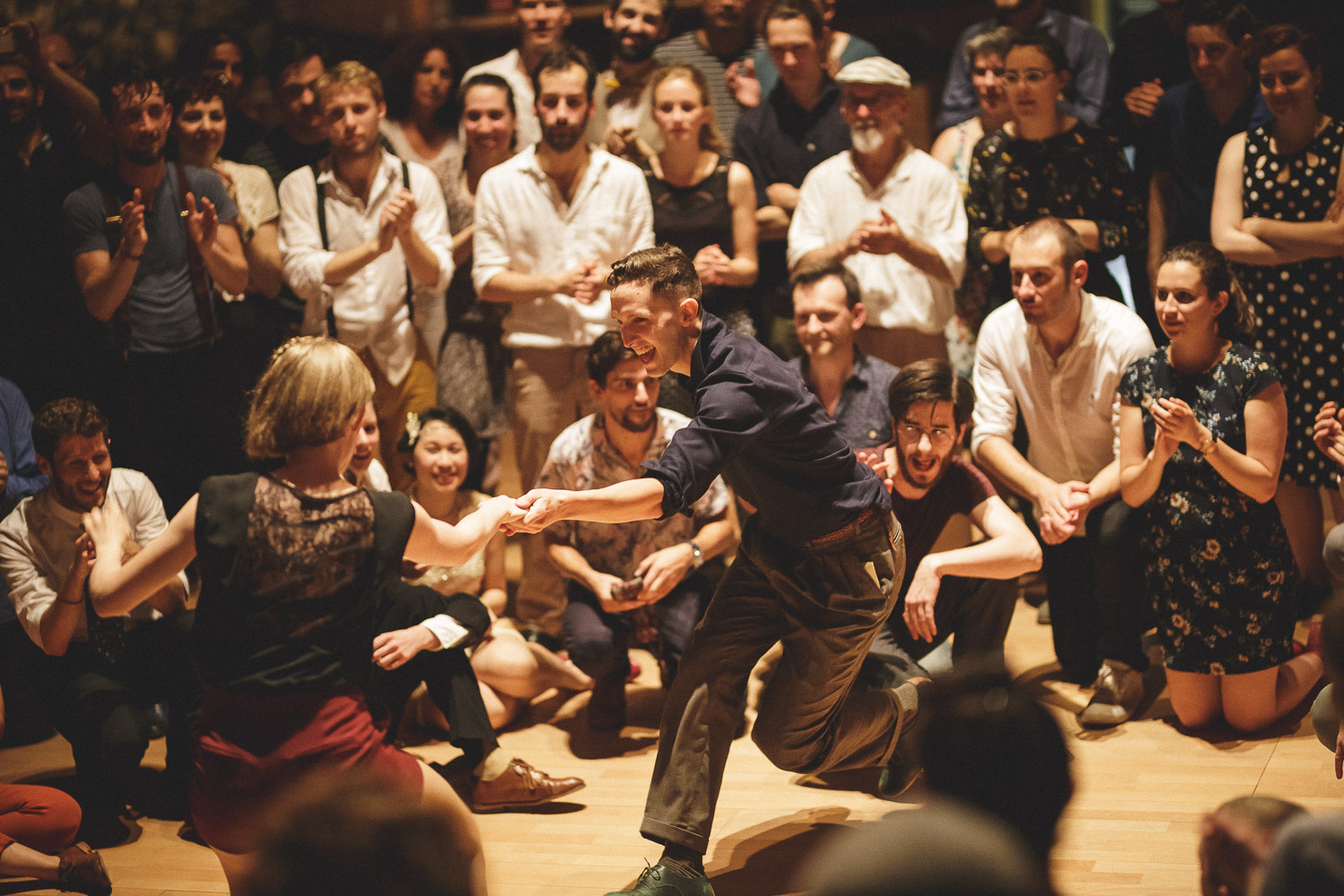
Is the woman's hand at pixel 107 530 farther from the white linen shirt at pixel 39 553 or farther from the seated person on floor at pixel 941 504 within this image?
the seated person on floor at pixel 941 504

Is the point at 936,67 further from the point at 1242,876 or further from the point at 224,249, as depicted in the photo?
the point at 1242,876

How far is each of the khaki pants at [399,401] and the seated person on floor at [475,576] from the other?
0.38 m

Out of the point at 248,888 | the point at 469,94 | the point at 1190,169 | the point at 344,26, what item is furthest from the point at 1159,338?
the point at 344,26

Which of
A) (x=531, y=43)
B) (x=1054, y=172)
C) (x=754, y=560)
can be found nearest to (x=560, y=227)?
(x=531, y=43)

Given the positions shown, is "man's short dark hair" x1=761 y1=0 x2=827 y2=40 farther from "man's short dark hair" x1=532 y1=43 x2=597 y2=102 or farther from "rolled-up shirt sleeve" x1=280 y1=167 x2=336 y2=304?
"rolled-up shirt sleeve" x1=280 y1=167 x2=336 y2=304

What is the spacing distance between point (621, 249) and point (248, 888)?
3.30m

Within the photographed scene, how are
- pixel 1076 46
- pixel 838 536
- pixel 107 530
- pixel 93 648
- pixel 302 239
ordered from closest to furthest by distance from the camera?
pixel 107 530, pixel 838 536, pixel 93 648, pixel 302 239, pixel 1076 46

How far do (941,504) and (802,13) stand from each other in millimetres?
2066

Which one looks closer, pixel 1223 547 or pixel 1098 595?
pixel 1223 547

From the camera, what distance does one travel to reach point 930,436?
135 inches

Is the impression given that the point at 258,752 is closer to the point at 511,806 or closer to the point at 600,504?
the point at 600,504

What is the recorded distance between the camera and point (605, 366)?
3869 millimetres

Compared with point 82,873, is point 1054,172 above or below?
above

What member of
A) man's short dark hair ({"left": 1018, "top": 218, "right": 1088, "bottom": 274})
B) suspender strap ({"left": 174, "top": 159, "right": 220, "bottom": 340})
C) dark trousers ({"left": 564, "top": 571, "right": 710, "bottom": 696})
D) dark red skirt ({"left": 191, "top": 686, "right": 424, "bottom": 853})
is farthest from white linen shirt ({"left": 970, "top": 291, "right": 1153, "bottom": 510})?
suspender strap ({"left": 174, "top": 159, "right": 220, "bottom": 340})
